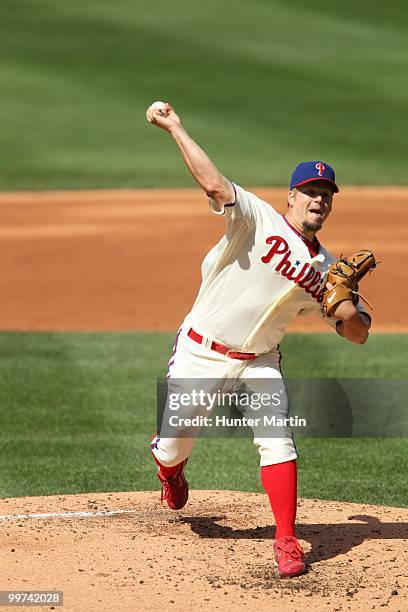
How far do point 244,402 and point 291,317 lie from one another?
518 millimetres

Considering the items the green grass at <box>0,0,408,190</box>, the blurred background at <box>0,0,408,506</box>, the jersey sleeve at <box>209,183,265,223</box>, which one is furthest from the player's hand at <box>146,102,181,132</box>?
the green grass at <box>0,0,408,190</box>

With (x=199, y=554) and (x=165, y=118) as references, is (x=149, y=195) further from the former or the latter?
(x=165, y=118)

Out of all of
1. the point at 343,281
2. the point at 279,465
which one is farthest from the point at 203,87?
the point at 279,465

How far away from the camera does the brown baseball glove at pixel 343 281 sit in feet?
19.2

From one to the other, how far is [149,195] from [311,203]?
47.3ft

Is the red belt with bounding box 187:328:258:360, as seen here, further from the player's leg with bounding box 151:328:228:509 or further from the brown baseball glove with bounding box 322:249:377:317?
the brown baseball glove with bounding box 322:249:377:317

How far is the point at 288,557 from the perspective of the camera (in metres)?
5.81

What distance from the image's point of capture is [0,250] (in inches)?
661

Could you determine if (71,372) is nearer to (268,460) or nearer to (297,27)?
(268,460)

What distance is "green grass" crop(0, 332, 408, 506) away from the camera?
8.16 m

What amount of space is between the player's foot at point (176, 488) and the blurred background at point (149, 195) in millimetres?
1248

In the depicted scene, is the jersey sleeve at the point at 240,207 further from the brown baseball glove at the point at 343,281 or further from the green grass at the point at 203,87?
the green grass at the point at 203,87

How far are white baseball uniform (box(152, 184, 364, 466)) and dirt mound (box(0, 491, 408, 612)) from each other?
66cm

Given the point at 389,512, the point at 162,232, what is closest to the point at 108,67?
the point at 162,232
